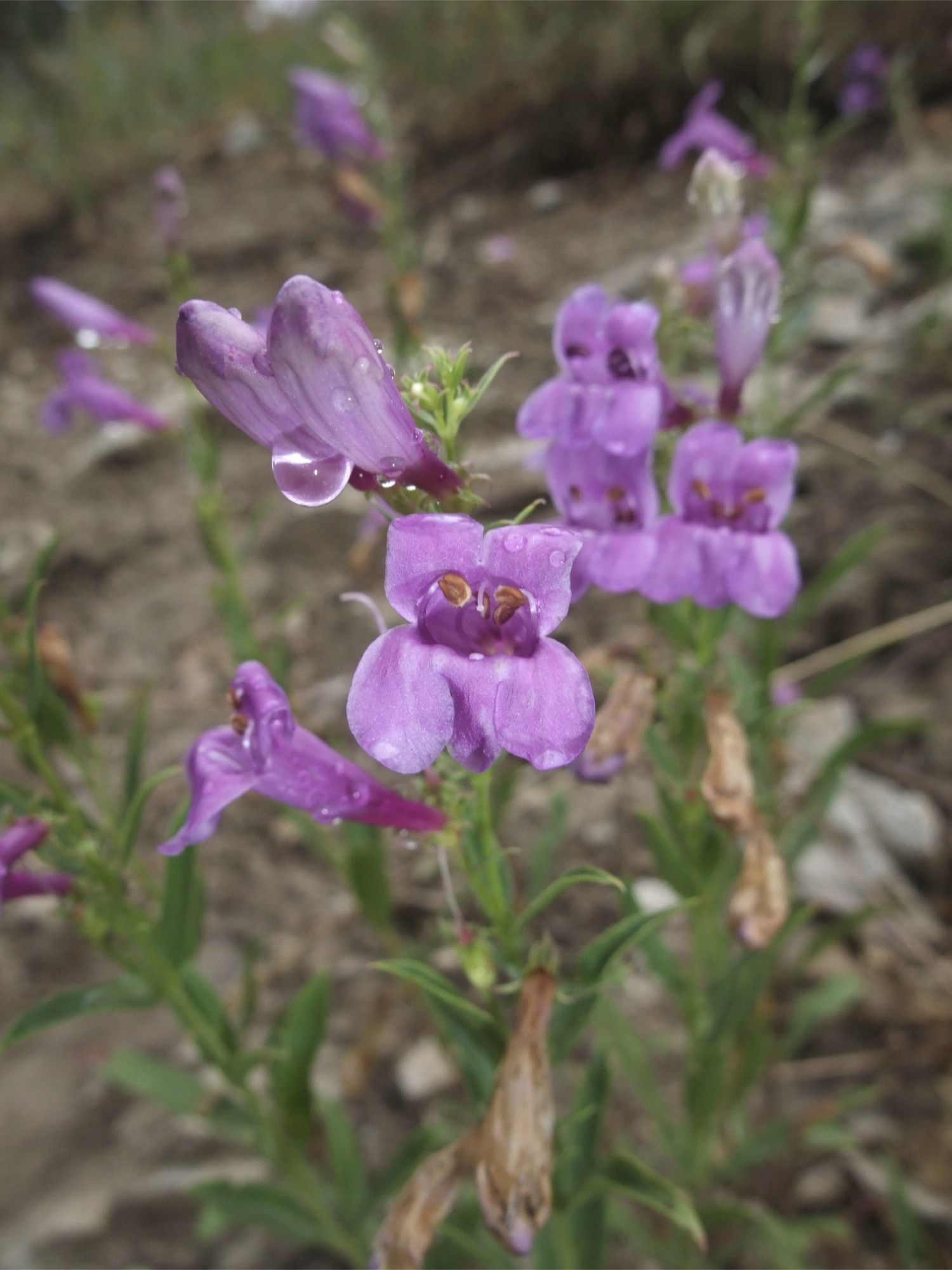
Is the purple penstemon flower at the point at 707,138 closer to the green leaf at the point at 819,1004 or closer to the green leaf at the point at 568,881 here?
the green leaf at the point at 568,881

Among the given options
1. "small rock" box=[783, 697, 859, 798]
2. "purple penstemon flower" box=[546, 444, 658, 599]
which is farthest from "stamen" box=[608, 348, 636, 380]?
"small rock" box=[783, 697, 859, 798]

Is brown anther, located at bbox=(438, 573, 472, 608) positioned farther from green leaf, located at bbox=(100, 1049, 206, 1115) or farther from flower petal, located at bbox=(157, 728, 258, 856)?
green leaf, located at bbox=(100, 1049, 206, 1115)

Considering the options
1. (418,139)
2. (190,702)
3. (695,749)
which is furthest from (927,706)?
(418,139)

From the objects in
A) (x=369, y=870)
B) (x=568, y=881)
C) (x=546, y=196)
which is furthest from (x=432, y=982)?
(x=546, y=196)

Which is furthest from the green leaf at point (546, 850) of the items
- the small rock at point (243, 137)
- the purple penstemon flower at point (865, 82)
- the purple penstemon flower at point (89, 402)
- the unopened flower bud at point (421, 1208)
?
the small rock at point (243, 137)

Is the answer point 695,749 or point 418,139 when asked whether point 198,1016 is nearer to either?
point 695,749

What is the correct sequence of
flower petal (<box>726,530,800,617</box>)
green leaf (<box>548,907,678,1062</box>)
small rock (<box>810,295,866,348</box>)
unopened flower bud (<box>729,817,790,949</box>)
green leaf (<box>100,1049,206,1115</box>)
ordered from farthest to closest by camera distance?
small rock (<box>810,295,866,348</box>), green leaf (<box>100,1049,206,1115</box>), unopened flower bud (<box>729,817,790,949</box>), flower petal (<box>726,530,800,617</box>), green leaf (<box>548,907,678,1062</box>)
